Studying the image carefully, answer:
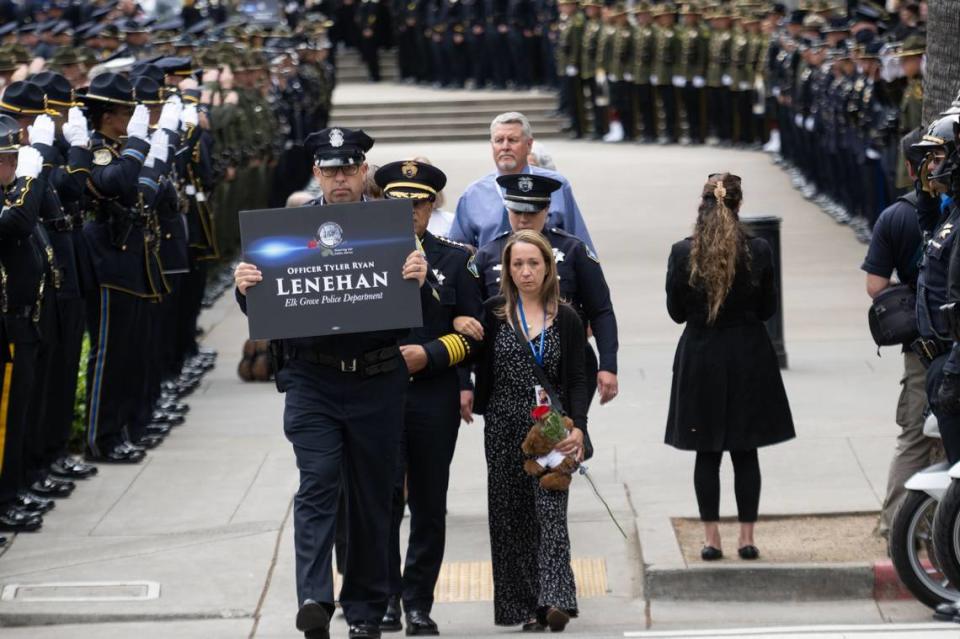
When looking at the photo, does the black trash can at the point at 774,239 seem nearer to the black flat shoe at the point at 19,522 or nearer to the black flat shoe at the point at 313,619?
the black flat shoe at the point at 19,522

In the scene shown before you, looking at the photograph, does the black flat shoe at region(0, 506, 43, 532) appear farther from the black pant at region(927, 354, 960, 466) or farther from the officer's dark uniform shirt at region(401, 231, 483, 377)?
the black pant at region(927, 354, 960, 466)

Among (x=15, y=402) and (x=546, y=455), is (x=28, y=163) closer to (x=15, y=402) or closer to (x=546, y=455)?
(x=15, y=402)

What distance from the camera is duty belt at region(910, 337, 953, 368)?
27.4 feet

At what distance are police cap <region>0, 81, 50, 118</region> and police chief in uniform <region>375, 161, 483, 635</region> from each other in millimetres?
3037

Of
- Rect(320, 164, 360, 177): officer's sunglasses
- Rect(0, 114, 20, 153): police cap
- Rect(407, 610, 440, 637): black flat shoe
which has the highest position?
Rect(320, 164, 360, 177): officer's sunglasses

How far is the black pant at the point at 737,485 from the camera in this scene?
9.00m

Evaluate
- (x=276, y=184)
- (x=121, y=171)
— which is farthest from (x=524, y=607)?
(x=276, y=184)

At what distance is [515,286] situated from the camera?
8289 mm

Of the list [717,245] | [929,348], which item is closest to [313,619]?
[717,245]

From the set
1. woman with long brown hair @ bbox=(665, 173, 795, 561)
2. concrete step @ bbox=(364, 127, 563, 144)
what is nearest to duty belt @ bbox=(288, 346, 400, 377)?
woman with long brown hair @ bbox=(665, 173, 795, 561)

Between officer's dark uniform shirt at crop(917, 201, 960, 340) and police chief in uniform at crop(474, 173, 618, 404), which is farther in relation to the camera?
police chief in uniform at crop(474, 173, 618, 404)

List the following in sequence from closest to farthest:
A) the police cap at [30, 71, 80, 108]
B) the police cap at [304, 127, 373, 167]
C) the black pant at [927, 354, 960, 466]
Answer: the police cap at [304, 127, 373, 167] → the black pant at [927, 354, 960, 466] → the police cap at [30, 71, 80, 108]

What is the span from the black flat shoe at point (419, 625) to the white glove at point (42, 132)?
3.59m

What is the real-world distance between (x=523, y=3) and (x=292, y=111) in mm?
12923
